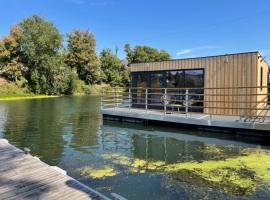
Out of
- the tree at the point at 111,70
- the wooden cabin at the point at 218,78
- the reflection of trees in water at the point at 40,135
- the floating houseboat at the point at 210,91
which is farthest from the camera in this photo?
the tree at the point at 111,70

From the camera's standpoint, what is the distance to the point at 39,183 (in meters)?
4.34

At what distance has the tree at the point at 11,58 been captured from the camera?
125 feet

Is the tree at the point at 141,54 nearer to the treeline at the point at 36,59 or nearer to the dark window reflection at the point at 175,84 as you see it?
the treeline at the point at 36,59

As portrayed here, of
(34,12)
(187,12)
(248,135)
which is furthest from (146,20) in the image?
(248,135)

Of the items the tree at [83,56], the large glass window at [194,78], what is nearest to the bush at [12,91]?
the tree at [83,56]

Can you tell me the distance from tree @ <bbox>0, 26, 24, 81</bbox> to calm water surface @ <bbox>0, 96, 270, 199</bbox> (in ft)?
87.6

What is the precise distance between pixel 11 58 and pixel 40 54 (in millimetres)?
4506

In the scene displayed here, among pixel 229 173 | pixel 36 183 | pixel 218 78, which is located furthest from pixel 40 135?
pixel 218 78

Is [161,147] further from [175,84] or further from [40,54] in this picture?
[40,54]

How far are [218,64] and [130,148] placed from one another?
18.3 feet

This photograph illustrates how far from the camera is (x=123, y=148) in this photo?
27.8ft

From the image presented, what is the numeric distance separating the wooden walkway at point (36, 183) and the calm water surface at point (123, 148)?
2.78 ft

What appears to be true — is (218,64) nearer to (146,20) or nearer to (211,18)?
(211,18)

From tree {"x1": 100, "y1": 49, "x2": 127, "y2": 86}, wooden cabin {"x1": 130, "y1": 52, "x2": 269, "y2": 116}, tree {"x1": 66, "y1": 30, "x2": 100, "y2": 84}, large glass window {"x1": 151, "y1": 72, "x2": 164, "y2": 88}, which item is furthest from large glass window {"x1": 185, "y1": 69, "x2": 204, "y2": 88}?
tree {"x1": 100, "y1": 49, "x2": 127, "y2": 86}
